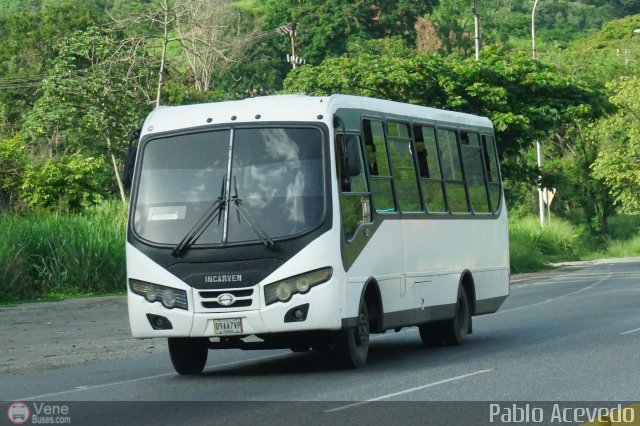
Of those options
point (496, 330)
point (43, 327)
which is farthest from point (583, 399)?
point (43, 327)

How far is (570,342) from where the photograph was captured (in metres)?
18.1

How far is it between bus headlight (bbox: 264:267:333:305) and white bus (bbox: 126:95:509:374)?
10 mm

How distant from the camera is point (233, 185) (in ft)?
49.2

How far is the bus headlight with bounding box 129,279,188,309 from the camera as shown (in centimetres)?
1466

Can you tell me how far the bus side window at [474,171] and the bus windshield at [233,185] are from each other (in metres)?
5.17

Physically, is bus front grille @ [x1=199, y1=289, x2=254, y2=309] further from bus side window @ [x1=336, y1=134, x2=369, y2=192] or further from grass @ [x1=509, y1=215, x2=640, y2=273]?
grass @ [x1=509, y1=215, x2=640, y2=273]

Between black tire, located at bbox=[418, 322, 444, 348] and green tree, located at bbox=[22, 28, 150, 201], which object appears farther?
green tree, located at bbox=[22, 28, 150, 201]

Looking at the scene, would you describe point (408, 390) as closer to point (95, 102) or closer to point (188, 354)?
point (188, 354)

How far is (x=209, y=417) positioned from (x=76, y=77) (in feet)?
127

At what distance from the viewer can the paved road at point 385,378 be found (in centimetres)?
1194

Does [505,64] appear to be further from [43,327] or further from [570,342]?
[570,342]

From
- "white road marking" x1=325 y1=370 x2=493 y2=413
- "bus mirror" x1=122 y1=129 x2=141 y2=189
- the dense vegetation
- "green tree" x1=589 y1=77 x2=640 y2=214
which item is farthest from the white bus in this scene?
"green tree" x1=589 y1=77 x2=640 y2=214

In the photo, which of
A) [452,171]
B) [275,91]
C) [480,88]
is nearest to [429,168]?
[452,171]

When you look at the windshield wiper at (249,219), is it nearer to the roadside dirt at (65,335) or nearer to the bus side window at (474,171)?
the roadside dirt at (65,335)
